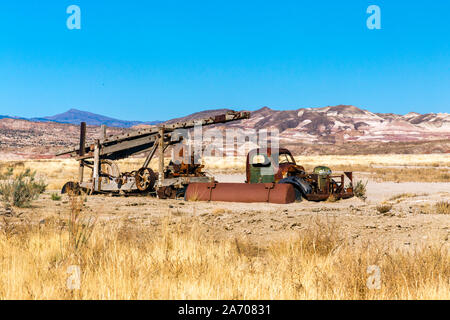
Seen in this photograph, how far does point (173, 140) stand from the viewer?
1819cm

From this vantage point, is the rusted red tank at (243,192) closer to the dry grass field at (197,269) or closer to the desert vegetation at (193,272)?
the dry grass field at (197,269)

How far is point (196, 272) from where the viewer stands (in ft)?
16.4

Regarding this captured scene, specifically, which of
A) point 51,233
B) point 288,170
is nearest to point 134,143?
point 288,170

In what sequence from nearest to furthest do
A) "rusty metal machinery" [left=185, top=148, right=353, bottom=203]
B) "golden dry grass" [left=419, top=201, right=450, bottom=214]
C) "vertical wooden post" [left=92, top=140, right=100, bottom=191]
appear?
"golden dry grass" [left=419, top=201, right=450, bottom=214] < "rusty metal machinery" [left=185, top=148, right=353, bottom=203] < "vertical wooden post" [left=92, top=140, right=100, bottom=191]

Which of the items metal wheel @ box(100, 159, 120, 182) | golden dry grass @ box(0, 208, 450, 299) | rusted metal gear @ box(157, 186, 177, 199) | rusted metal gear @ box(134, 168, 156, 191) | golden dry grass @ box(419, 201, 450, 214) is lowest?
golden dry grass @ box(0, 208, 450, 299)

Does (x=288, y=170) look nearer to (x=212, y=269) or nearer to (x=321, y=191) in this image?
(x=321, y=191)

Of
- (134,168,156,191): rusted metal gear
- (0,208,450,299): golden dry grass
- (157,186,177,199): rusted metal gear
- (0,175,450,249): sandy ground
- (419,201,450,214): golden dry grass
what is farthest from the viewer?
(134,168,156,191): rusted metal gear

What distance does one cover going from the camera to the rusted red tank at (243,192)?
1427 centimetres

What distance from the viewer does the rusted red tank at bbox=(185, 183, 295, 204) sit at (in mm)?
14273

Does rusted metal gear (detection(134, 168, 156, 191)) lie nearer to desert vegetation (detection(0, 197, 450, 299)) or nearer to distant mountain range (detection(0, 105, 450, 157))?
desert vegetation (detection(0, 197, 450, 299))

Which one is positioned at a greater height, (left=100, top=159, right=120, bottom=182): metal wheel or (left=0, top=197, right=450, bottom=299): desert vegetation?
(left=100, top=159, right=120, bottom=182): metal wheel

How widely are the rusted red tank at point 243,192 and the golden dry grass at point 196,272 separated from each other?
7.74 metres

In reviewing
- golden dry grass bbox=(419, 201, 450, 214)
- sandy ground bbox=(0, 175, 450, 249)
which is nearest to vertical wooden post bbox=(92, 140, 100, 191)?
sandy ground bbox=(0, 175, 450, 249)
